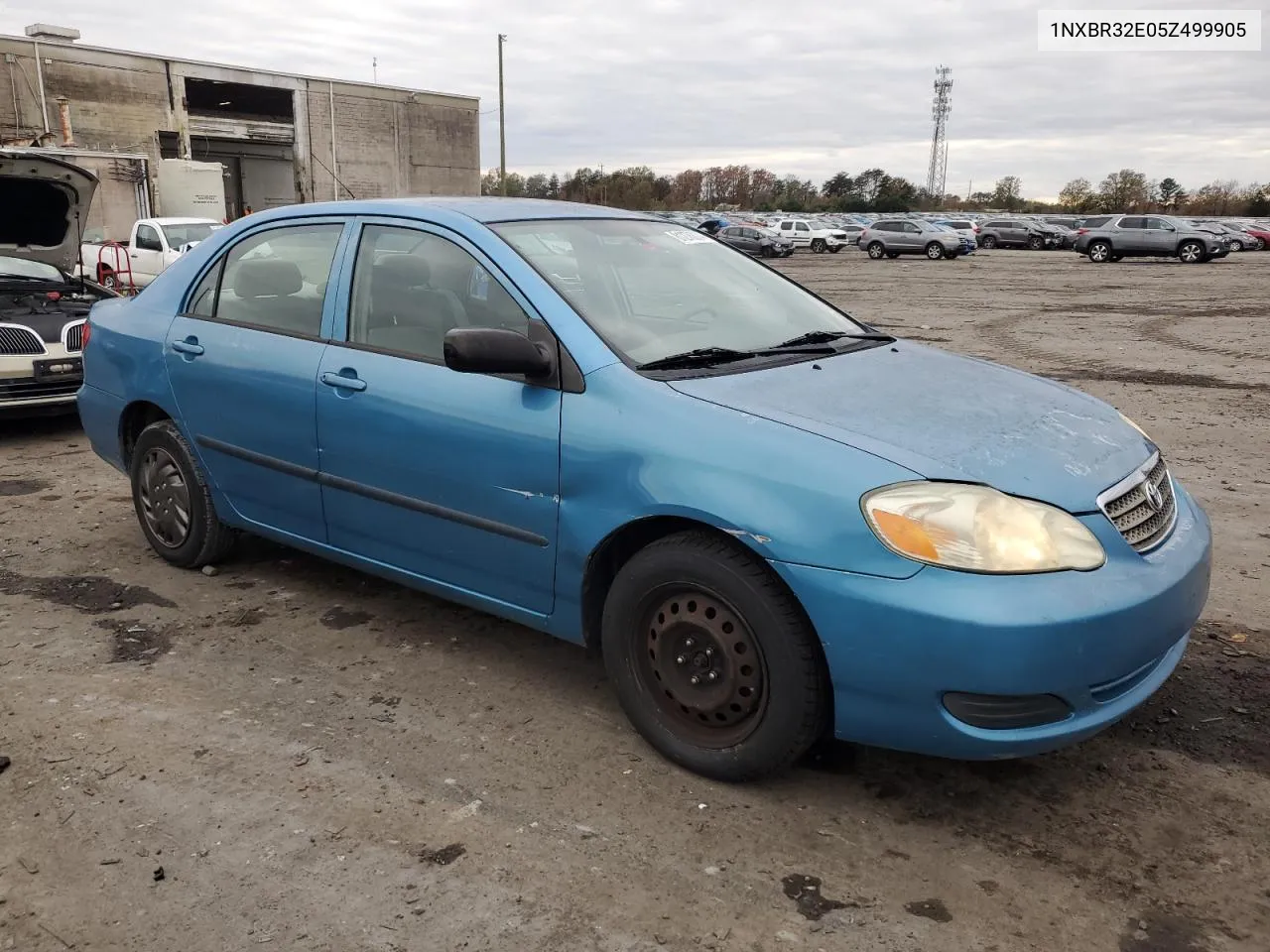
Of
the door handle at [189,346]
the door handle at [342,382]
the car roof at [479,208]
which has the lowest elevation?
the door handle at [342,382]

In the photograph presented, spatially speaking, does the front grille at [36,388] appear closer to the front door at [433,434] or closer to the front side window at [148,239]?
the front door at [433,434]

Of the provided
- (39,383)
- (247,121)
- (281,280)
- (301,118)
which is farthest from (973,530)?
(247,121)

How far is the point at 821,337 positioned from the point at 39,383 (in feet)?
20.1

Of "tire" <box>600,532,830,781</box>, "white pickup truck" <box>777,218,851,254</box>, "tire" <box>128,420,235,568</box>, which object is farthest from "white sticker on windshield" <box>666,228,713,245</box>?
"white pickup truck" <box>777,218,851,254</box>

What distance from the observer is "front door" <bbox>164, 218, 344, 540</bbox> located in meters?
3.88

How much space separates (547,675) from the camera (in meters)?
3.67

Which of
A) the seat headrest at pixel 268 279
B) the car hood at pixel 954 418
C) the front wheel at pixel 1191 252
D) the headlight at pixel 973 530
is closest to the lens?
the headlight at pixel 973 530

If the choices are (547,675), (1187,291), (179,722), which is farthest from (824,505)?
(1187,291)

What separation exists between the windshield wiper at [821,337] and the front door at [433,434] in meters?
0.95

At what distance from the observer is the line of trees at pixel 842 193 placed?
71125mm

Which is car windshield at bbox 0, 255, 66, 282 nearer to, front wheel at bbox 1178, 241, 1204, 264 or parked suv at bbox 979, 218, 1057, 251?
front wheel at bbox 1178, 241, 1204, 264

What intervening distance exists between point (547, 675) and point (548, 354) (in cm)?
122

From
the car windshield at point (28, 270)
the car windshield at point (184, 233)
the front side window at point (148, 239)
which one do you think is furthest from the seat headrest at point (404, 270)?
the front side window at point (148, 239)

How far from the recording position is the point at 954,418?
9.68 feet
